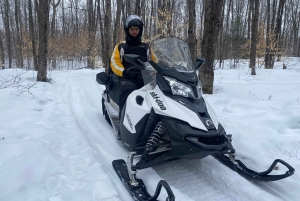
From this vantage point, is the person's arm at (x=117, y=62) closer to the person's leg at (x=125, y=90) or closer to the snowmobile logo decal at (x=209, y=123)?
the person's leg at (x=125, y=90)

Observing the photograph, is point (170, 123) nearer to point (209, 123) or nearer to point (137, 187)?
point (209, 123)

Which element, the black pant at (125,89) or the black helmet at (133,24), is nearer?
the black pant at (125,89)

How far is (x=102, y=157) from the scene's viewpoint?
3.09 m

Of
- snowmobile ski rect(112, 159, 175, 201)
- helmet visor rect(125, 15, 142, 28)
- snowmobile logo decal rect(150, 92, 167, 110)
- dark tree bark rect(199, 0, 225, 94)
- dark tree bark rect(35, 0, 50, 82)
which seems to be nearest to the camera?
snowmobile ski rect(112, 159, 175, 201)

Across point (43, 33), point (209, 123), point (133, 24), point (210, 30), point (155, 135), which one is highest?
point (43, 33)

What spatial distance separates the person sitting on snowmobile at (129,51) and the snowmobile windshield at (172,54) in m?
0.55

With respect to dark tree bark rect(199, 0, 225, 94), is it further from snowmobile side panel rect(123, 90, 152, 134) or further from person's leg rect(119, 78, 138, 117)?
snowmobile side panel rect(123, 90, 152, 134)

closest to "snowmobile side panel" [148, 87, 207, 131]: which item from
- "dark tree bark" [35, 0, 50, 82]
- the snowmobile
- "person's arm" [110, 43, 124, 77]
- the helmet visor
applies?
the snowmobile

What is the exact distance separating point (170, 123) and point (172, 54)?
3.21 feet

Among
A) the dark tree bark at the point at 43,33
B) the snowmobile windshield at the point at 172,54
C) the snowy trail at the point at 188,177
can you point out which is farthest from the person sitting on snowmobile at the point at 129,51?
the dark tree bark at the point at 43,33

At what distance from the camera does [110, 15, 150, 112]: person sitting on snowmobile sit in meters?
3.38

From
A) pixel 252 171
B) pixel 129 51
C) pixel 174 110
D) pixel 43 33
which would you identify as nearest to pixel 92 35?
pixel 43 33

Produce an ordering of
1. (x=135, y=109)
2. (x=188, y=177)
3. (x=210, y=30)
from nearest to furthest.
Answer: (x=188, y=177) < (x=135, y=109) < (x=210, y=30)

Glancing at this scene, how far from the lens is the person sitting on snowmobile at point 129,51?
3.38 m
